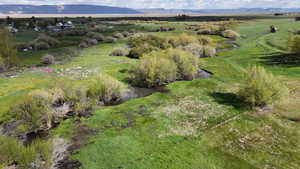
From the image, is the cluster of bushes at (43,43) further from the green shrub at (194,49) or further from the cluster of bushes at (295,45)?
the cluster of bushes at (295,45)

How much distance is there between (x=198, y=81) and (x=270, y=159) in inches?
884

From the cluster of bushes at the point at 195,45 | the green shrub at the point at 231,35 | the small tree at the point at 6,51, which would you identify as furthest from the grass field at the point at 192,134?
the green shrub at the point at 231,35

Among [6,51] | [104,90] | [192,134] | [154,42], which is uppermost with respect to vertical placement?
Answer: [154,42]

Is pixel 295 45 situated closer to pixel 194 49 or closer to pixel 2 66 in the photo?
pixel 194 49

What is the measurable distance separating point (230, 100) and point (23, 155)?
84.3 ft

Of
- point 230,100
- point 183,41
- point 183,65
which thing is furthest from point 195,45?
point 230,100

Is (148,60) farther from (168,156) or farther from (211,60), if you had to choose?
(211,60)

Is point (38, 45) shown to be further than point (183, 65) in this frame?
Yes

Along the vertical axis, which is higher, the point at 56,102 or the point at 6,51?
the point at 6,51

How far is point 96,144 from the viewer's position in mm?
21031

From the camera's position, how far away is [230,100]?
30.8 m

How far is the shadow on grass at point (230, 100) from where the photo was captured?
93.8 feet

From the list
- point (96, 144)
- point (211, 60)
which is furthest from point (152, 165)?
point (211, 60)

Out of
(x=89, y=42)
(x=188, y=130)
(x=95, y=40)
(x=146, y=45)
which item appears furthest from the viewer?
(x=95, y=40)
